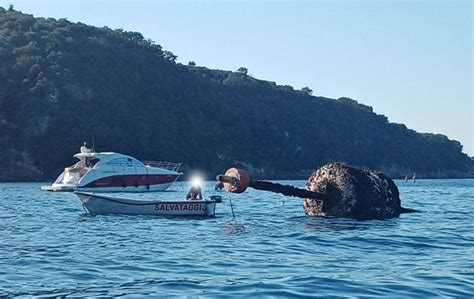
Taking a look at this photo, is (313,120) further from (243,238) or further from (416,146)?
(243,238)

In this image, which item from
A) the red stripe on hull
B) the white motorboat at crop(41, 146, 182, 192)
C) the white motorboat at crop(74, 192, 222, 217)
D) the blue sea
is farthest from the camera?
the red stripe on hull

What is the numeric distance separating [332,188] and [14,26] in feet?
381

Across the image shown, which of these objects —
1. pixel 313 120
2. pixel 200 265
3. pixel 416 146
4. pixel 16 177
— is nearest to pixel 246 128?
pixel 313 120

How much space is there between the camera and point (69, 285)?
487 inches

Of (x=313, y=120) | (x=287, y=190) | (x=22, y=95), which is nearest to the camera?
(x=287, y=190)

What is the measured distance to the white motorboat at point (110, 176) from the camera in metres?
60.5

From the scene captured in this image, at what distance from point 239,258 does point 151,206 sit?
13.6 m

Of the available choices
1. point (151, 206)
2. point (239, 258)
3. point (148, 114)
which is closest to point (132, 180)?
point (151, 206)

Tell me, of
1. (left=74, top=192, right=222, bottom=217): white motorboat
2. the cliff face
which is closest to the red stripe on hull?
(left=74, top=192, right=222, bottom=217): white motorboat

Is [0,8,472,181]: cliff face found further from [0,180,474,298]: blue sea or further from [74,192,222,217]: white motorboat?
[0,180,474,298]: blue sea

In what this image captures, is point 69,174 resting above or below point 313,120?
below

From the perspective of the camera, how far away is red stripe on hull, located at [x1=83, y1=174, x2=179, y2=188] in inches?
2403

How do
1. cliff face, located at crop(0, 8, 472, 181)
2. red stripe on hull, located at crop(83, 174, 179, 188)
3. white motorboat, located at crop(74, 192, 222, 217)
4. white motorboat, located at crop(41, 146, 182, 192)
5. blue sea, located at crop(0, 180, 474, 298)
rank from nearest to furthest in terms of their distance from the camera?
blue sea, located at crop(0, 180, 474, 298), white motorboat, located at crop(74, 192, 222, 217), white motorboat, located at crop(41, 146, 182, 192), red stripe on hull, located at crop(83, 174, 179, 188), cliff face, located at crop(0, 8, 472, 181)

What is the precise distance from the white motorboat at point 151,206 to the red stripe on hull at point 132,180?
31.0 meters
